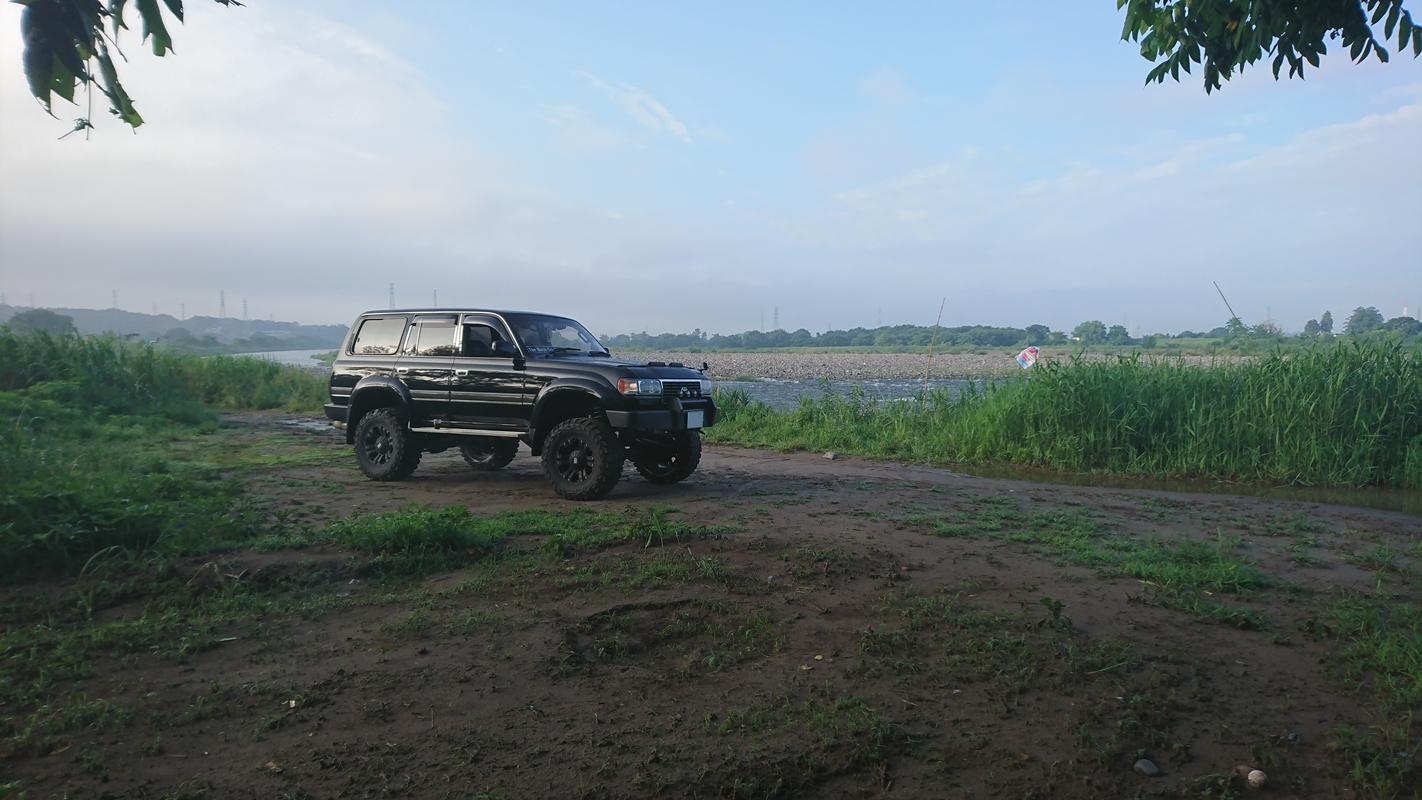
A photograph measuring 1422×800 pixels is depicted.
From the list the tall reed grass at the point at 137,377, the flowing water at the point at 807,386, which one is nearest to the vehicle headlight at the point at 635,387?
the tall reed grass at the point at 137,377

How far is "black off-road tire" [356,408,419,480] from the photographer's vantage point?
1029 cm

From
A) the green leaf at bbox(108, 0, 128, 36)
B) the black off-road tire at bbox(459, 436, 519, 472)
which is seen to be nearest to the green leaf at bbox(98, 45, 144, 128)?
the green leaf at bbox(108, 0, 128, 36)

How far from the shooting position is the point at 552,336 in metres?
10.3

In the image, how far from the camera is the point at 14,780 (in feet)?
10.9

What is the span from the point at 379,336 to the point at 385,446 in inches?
55.8

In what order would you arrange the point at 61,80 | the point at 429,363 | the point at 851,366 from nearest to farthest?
the point at 61,80, the point at 429,363, the point at 851,366

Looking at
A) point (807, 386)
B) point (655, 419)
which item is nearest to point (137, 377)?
point (655, 419)

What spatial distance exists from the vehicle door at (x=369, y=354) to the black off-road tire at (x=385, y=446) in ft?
1.66

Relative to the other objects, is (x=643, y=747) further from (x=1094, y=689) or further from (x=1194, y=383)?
(x=1194, y=383)

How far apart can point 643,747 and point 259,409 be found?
20708 mm

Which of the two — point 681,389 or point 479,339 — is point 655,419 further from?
point 479,339

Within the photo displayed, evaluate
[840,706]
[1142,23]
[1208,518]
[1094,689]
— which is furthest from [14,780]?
[1208,518]

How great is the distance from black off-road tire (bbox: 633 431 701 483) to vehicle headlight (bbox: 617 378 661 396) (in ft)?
2.90

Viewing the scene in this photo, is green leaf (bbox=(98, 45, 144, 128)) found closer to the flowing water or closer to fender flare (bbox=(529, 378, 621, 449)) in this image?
fender flare (bbox=(529, 378, 621, 449))
